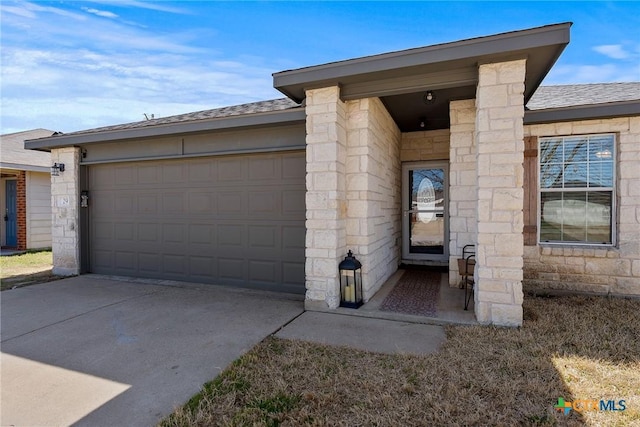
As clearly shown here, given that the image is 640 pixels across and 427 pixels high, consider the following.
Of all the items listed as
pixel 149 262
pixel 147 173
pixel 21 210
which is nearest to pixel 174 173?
pixel 147 173

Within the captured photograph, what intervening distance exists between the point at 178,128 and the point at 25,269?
208 inches

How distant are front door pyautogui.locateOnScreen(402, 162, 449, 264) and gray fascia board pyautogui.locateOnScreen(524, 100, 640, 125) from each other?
242 cm

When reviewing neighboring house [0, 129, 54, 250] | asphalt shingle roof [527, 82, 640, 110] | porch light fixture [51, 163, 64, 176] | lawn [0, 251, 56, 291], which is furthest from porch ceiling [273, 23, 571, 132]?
neighboring house [0, 129, 54, 250]

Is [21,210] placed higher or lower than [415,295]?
higher

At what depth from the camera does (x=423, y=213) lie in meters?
7.55

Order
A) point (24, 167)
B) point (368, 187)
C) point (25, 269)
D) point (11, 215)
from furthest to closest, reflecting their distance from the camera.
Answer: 1. point (11, 215)
2. point (24, 167)
3. point (25, 269)
4. point (368, 187)

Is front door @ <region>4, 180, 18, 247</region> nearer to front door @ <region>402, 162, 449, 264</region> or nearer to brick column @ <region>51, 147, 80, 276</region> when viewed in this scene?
brick column @ <region>51, 147, 80, 276</region>

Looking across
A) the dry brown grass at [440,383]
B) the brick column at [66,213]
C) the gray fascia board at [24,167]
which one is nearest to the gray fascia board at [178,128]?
the brick column at [66,213]

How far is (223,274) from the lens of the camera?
5809 mm

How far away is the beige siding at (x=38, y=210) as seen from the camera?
1005 cm

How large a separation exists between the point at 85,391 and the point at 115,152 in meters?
5.38

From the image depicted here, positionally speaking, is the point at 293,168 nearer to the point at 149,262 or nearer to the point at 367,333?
the point at 367,333

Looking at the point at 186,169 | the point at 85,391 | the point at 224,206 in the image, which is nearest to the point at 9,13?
the point at 186,169

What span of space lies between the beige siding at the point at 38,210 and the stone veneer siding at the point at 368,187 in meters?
10.7
